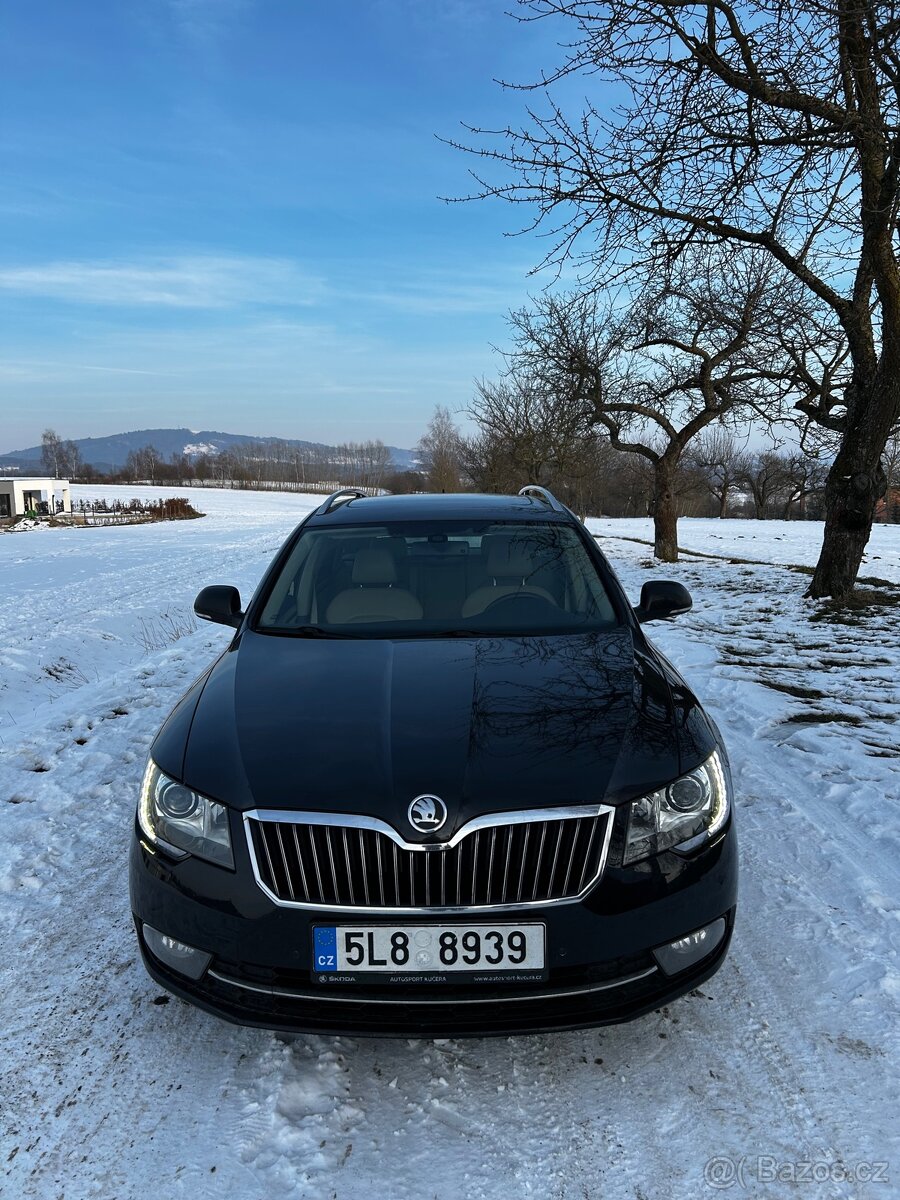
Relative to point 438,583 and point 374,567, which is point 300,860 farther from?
point 374,567

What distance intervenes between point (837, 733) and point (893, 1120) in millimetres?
3399

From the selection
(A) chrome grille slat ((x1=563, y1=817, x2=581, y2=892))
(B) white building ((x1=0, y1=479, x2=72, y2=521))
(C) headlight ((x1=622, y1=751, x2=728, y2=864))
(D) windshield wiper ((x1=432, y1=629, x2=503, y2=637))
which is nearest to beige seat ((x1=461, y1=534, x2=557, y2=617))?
(D) windshield wiper ((x1=432, y1=629, x2=503, y2=637))

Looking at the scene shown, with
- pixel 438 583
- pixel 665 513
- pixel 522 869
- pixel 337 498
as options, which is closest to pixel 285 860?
pixel 522 869

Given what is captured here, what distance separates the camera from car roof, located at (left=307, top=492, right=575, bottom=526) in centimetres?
422

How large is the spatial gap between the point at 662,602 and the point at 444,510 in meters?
1.33

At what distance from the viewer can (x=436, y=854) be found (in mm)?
2080

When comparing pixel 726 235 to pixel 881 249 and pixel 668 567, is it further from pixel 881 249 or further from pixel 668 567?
pixel 668 567

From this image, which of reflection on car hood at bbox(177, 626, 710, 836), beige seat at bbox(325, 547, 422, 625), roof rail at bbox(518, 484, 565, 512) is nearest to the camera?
reflection on car hood at bbox(177, 626, 710, 836)

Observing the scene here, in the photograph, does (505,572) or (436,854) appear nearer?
(436,854)

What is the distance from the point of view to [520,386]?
96.1 feet

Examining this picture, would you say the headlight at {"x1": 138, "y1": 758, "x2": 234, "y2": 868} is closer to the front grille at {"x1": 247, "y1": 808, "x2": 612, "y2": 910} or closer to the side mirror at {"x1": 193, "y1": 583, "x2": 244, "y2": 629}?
the front grille at {"x1": 247, "y1": 808, "x2": 612, "y2": 910}

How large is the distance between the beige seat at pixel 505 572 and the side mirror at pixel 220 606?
3.76 ft

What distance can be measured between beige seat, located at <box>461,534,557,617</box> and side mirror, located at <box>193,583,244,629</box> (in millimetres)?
1146

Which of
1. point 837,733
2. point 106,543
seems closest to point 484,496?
point 837,733
